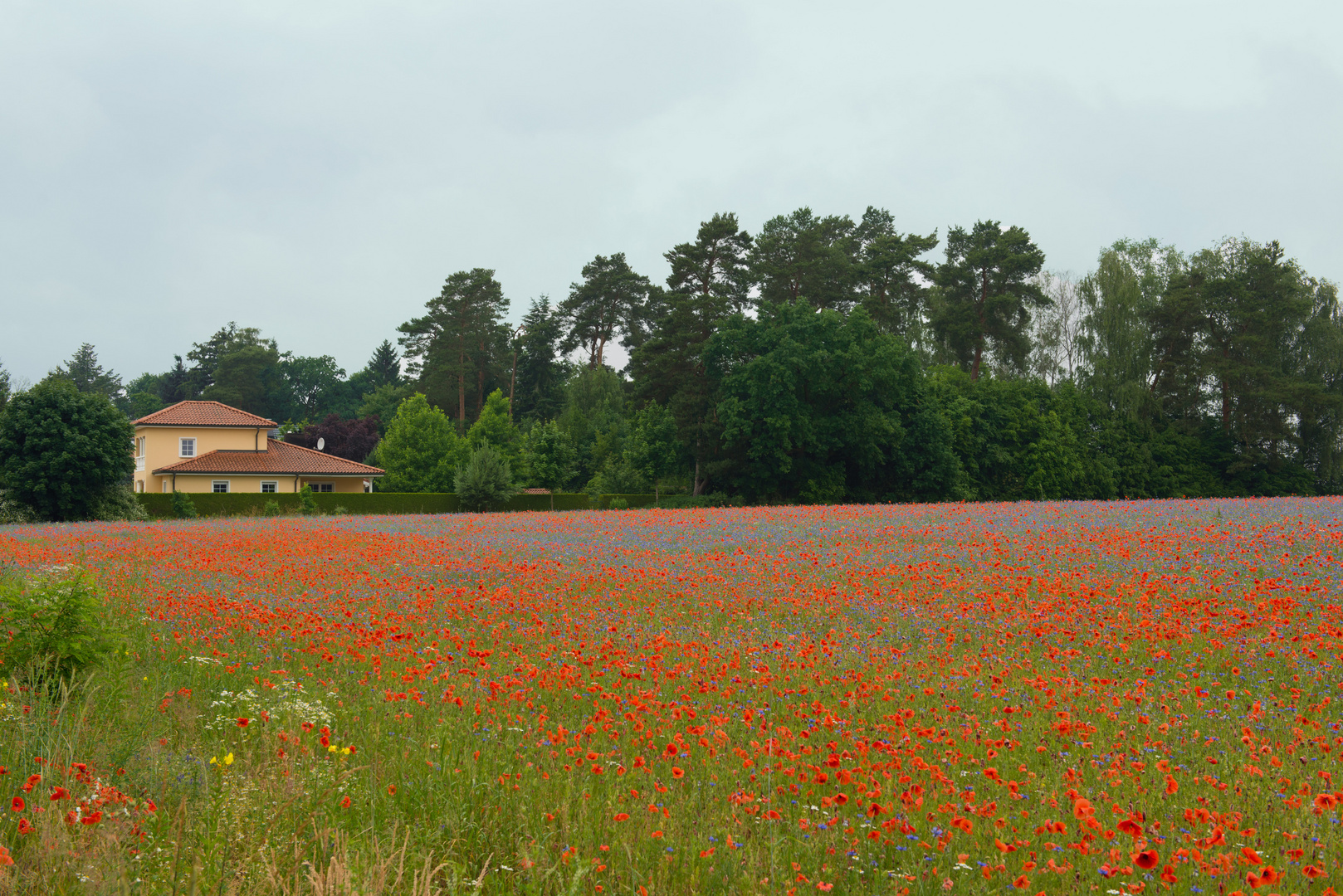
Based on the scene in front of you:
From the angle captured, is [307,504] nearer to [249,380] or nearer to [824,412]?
[824,412]

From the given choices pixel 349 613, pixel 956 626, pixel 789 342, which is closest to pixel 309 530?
pixel 349 613

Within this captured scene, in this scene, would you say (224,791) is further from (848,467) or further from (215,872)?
(848,467)

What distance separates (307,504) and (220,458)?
1667cm

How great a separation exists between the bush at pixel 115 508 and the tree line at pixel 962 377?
24570 mm

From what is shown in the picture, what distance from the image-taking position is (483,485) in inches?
1812

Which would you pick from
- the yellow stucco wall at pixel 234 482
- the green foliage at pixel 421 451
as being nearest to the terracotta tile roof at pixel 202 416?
the yellow stucco wall at pixel 234 482

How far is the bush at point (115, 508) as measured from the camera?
37.3 m

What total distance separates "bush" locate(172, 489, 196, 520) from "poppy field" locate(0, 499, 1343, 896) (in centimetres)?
3084

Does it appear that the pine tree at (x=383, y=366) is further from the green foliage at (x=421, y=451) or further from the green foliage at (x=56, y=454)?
the green foliage at (x=56, y=454)

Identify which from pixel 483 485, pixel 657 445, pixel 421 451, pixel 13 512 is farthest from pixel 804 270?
pixel 13 512

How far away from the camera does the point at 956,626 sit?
345 inches

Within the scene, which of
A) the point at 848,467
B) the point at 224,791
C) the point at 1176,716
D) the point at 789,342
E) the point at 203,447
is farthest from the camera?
the point at 203,447

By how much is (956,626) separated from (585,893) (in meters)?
6.27

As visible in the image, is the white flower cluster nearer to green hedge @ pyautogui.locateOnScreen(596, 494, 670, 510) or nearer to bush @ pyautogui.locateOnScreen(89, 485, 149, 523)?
bush @ pyautogui.locateOnScreen(89, 485, 149, 523)
